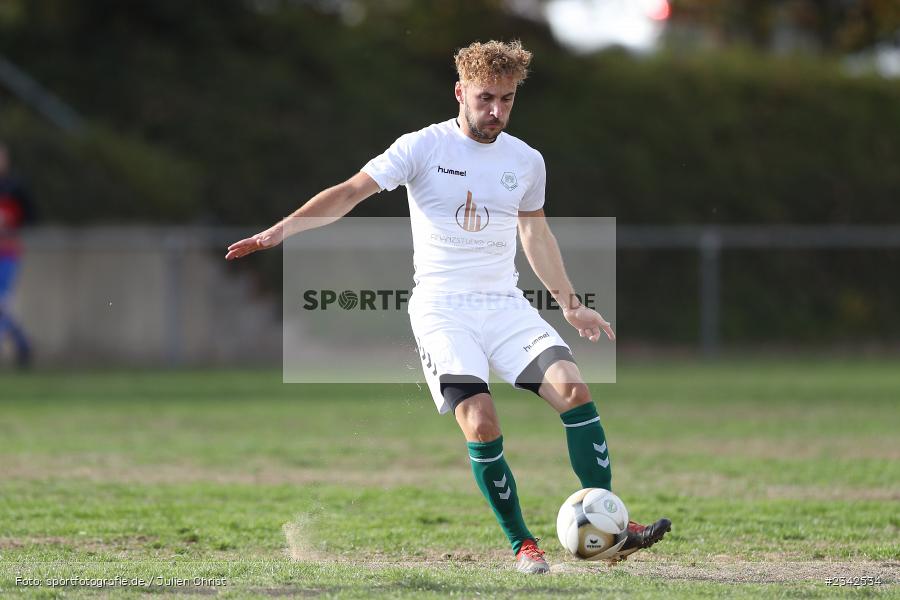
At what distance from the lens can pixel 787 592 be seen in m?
5.17

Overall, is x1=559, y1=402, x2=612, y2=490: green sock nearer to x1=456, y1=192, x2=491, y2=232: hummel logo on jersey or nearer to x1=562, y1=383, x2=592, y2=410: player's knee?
x1=562, y1=383, x2=592, y2=410: player's knee

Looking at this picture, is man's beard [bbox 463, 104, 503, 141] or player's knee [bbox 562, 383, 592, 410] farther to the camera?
man's beard [bbox 463, 104, 503, 141]

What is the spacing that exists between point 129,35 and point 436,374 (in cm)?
1833

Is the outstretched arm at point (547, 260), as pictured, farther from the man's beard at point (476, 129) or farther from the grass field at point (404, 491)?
the grass field at point (404, 491)

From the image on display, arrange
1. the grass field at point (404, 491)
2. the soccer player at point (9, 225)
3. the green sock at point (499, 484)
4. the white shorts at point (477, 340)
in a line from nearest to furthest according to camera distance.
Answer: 1. the grass field at point (404, 491)
2. the green sock at point (499, 484)
3. the white shorts at point (477, 340)
4. the soccer player at point (9, 225)

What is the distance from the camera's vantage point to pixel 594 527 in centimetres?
561

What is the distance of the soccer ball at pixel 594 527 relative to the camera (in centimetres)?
562

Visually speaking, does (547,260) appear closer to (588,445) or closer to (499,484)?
(588,445)

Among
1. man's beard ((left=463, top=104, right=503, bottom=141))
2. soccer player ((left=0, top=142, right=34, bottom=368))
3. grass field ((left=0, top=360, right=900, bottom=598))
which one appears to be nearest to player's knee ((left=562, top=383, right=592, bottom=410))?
grass field ((left=0, top=360, right=900, bottom=598))

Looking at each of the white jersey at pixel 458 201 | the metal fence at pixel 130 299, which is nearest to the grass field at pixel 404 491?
the white jersey at pixel 458 201

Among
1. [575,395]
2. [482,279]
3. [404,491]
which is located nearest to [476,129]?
A: [482,279]

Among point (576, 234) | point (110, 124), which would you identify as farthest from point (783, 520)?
point (110, 124)

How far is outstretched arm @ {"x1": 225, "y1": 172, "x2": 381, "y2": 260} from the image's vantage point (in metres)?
5.60

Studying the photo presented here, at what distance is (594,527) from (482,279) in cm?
122
